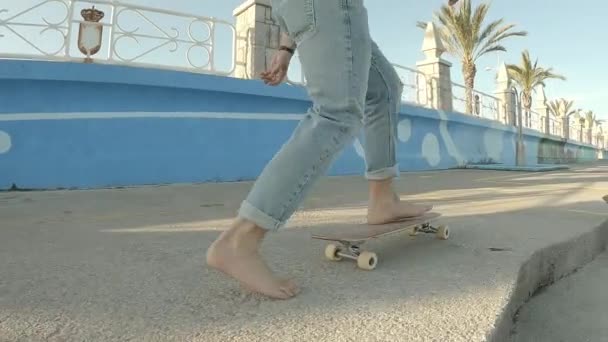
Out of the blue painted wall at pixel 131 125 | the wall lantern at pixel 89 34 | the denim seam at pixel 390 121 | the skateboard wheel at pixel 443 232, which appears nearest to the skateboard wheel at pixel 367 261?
the denim seam at pixel 390 121

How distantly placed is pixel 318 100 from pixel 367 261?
1.97 feet

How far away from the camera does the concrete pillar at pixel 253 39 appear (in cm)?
630

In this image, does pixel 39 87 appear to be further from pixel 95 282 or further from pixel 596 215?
pixel 596 215

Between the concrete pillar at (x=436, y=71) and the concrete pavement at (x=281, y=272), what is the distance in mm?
8138

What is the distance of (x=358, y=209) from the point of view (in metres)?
3.05

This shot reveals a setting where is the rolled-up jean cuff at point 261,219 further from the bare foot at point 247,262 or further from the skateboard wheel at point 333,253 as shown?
the skateboard wheel at point 333,253

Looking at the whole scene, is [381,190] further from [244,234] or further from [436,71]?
[436,71]

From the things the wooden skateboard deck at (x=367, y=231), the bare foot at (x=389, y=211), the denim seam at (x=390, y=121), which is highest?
the denim seam at (x=390, y=121)

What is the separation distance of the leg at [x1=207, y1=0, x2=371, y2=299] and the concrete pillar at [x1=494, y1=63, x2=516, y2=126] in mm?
14908

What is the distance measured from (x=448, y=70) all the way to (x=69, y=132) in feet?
30.8

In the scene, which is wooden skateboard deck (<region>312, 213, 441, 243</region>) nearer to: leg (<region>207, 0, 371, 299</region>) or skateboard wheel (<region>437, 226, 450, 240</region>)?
skateboard wheel (<region>437, 226, 450, 240</region>)

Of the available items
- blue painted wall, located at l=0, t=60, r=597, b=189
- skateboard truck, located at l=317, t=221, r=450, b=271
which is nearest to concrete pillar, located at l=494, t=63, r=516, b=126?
blue painted wall, located at l=0, t=60, r=597, b=189

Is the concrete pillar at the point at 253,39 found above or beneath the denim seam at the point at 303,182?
above

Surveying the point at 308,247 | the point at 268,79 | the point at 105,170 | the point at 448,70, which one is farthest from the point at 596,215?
the point at 448,70
